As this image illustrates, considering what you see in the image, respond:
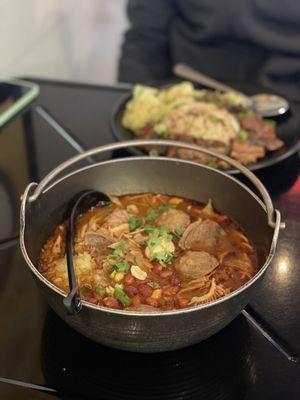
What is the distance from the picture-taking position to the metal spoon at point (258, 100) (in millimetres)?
1907

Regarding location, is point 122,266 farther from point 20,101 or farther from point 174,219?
point 20,101

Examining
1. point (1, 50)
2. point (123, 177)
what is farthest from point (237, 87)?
point (1, 50)

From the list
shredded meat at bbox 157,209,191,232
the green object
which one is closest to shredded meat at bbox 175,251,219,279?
shredded meat at bbox 157,209,191,232

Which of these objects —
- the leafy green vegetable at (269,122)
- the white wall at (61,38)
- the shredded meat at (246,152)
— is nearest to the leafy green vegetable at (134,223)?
the shredded meat at (246,152)

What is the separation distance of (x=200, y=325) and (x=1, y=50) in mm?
2007

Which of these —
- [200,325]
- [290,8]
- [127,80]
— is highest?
[290,8]

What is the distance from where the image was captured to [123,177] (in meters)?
1.33

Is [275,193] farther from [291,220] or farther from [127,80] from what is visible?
[127,80]

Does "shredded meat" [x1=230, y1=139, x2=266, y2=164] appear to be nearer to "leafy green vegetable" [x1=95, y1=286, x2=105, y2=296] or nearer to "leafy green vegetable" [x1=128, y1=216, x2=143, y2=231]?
"leafy green vegetable" [x1=128, y1=216, x2=143, y2=231]

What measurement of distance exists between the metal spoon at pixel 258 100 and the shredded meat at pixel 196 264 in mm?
930

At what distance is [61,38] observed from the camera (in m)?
3.20

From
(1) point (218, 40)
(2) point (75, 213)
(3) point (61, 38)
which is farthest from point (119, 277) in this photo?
(3) point (61, 38)

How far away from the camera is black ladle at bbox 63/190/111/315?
884mm

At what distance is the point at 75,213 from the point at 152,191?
0.78 ft
